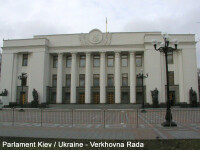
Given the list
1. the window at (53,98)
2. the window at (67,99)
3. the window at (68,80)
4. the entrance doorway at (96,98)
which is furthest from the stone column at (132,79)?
the window at (53,98)

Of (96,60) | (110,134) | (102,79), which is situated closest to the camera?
(110,134)

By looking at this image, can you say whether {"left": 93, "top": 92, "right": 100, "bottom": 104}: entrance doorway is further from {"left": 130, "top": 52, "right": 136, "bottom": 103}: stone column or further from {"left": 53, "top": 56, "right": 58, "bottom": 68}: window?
{"left": 53, "top": 56, "right": 58, "bottom": 68}: window

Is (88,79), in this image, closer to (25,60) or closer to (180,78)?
(25,60)

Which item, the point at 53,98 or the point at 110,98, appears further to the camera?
the point at 53,98

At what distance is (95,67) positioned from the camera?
1559 inches

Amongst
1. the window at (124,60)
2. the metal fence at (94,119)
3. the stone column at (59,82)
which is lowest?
the metal fence at (94,119)

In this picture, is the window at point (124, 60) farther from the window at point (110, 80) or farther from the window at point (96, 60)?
the window at point (96, 60)

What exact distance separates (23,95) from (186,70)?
32239 mm

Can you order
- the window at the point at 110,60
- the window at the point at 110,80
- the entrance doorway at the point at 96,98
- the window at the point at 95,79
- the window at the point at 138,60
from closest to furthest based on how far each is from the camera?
the entrance doorway at the point at 96,98 → the window at the point at 138,60 → the window at the point at 110,80 → the window at the point at 95,79 → the window at the point at 110,60

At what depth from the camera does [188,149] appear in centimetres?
600

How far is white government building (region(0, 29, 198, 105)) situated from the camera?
3594cm

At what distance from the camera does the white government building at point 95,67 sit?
35.9 meters

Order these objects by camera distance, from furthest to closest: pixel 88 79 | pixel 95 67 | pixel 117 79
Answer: pixel 95 67, pixel 88 79, pixel 117 79

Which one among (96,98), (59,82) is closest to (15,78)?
(59,82)
